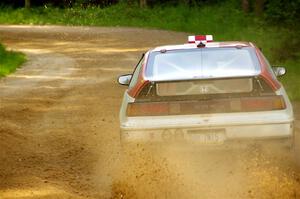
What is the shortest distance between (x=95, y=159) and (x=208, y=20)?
84.2 ft

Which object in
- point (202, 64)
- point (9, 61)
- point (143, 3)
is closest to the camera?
point (202, 64)

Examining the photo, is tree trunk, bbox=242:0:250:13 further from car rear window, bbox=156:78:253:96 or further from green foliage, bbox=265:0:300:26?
car rear window, bbox=156:78:253:96

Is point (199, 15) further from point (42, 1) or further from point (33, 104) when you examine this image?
point (33, 104)

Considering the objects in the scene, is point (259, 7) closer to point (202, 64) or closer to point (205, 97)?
point (202, 64)

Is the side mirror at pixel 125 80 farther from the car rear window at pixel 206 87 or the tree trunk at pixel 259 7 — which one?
the tree trunk at pixel 259 7

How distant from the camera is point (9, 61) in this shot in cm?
2109

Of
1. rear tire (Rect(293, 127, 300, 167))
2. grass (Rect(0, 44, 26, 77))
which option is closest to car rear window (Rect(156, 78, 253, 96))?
rear tire (Rect(293, 127, 300, 167))

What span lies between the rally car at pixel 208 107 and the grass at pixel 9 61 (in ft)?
39.1

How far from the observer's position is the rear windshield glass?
688 cm

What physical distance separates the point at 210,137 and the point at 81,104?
6.82 metres

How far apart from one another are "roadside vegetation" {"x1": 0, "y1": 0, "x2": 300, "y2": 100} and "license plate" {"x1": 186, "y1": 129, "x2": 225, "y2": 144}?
635 centimetres

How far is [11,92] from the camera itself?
48.9ft

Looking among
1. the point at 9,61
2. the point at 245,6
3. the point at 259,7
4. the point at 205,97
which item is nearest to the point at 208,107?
the point at 205,97

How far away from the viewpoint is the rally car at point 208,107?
21.6 feet
